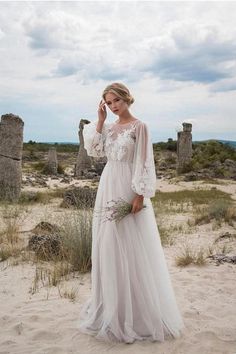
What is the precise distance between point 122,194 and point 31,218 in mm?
6114

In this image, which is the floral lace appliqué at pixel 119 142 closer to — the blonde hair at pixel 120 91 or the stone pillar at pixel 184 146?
the blonde hair at pixel 120 91

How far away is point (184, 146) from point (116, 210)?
71.5 ft

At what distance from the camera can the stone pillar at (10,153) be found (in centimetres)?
1276

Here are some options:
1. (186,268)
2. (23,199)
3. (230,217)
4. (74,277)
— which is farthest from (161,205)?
(74,277)

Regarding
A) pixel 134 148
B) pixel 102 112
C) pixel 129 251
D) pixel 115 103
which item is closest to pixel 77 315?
pixel 129 251

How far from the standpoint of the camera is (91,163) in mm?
25312

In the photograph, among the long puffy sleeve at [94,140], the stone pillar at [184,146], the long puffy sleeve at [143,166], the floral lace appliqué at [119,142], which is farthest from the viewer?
the stone pillar at [184,146]

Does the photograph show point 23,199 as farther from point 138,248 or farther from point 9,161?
point 138,248

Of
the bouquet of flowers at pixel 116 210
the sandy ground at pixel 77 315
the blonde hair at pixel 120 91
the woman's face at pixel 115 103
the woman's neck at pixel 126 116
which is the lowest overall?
the sandy ground at pixel 77 315

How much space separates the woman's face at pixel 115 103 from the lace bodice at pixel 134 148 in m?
0.13

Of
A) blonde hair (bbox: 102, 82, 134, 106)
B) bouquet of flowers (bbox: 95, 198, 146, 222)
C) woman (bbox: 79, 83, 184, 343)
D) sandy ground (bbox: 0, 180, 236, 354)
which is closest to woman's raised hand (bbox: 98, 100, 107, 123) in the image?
woman (bbox: 79, 83, 184, 343)

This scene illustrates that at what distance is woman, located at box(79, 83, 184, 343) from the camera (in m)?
3.59

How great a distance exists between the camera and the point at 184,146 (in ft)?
81.9

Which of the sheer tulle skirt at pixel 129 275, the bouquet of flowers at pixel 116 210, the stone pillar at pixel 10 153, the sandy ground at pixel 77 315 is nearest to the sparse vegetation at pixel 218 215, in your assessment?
the sandy ground at pixel 77 315
